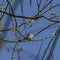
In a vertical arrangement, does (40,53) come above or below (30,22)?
below

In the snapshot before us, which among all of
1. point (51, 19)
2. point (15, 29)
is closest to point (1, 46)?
point (15, 29)

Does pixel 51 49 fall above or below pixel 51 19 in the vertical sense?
below

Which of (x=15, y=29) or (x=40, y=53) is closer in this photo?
(x=15, y=29)

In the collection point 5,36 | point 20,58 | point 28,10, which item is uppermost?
point 28,10

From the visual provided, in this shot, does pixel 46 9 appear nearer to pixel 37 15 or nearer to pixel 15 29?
pixel 37 15

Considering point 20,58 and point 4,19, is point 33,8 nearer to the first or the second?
point 4,19

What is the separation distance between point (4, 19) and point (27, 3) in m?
0.21

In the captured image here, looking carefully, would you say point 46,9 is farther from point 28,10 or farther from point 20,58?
point 20,58

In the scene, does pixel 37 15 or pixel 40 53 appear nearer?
pixel 37 15

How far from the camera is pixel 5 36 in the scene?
2482mm

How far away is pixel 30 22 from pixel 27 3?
155 millimetres

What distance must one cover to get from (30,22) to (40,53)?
273 mm

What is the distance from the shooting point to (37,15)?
7.79 feet

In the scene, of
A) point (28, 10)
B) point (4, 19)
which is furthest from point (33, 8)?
point (4, 19)
